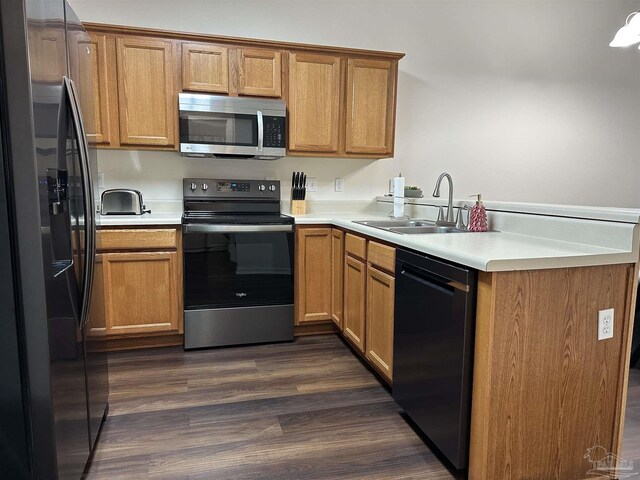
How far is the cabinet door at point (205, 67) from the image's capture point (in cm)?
301

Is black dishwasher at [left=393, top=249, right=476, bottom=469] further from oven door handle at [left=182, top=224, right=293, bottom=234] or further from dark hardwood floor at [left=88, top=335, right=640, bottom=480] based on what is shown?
oven door handle at [left=182, top=224, right=293, bottom=234]

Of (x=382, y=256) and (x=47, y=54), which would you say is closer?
(x=47, y=54)

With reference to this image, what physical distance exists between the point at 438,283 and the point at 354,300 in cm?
111

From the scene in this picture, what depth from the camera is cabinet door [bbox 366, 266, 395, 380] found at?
224 cm

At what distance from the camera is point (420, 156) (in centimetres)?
394

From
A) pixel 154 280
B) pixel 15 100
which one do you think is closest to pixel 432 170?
pixel 154 280

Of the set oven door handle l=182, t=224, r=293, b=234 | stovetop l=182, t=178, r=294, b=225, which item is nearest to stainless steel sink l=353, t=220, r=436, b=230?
oven door handle l=182, t=224, r=293, b=234

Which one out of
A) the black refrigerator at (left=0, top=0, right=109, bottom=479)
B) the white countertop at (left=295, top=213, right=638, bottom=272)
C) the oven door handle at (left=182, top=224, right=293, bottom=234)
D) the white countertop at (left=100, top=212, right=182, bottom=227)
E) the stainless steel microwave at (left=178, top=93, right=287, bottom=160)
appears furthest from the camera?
the stainless steel microwave at (left=178, top=93, right=287, bottom=160)

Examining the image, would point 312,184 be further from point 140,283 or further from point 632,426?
point 632,426

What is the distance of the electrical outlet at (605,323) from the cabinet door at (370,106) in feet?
7.13

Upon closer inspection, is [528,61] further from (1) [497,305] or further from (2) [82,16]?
(2) [82,16]

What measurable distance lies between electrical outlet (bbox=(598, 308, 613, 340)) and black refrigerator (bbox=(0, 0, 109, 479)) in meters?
1.84

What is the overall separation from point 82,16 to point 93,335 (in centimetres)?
254

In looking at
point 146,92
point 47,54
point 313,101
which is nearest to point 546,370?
point 47,54
